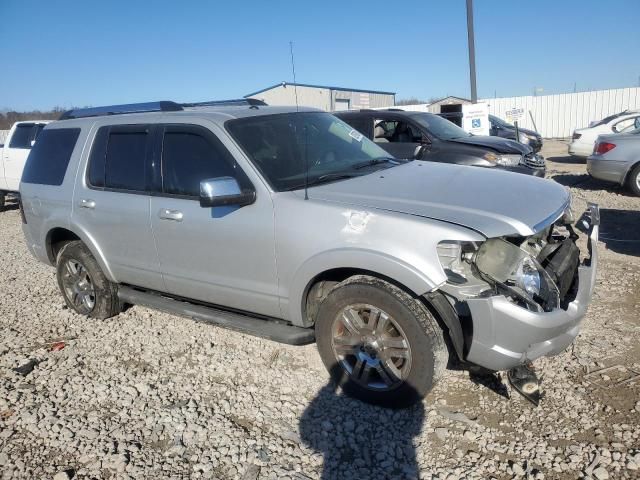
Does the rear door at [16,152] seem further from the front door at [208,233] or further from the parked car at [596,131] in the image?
the parked car at [596,131]

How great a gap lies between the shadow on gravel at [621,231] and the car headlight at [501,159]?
5.28ft

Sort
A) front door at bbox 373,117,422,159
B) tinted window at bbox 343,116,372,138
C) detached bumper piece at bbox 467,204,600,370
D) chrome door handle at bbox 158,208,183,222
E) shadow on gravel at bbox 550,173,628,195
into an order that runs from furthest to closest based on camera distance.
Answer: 1. shadow on gravel at bbox 550,173,628,195
2. tinted window at bbox 343,116,372,138
3. front door at bbox 373,117,422,159
4. chrome door handle at bbox 158,208,183,222
5. detached bumper piece at bbox 467,204,600,370

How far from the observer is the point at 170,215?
371 cm

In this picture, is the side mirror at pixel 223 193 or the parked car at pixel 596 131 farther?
the parked car at pixel 596 131

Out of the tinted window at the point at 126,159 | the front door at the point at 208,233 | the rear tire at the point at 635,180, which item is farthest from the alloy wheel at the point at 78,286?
the rear tire at the point at 635,180

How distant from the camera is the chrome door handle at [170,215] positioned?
3.66 metres

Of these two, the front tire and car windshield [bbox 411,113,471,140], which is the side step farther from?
car windshield [bbox 411,113,471,140]

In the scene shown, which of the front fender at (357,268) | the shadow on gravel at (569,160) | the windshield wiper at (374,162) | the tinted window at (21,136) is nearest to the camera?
the front fender at (357,268)

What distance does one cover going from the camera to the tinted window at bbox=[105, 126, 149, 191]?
402 centimetres

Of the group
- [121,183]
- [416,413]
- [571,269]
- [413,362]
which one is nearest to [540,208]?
[571,269]

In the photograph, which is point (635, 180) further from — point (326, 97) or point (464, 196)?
point (326, 97)

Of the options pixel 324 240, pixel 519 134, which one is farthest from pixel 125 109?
pixel 519 134

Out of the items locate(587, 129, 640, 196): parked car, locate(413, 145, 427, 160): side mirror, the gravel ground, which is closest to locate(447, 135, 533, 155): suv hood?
locate(413, 145, 427, 160): side mirror

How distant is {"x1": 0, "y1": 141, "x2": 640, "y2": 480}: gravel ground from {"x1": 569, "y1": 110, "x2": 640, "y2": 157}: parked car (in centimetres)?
1102
